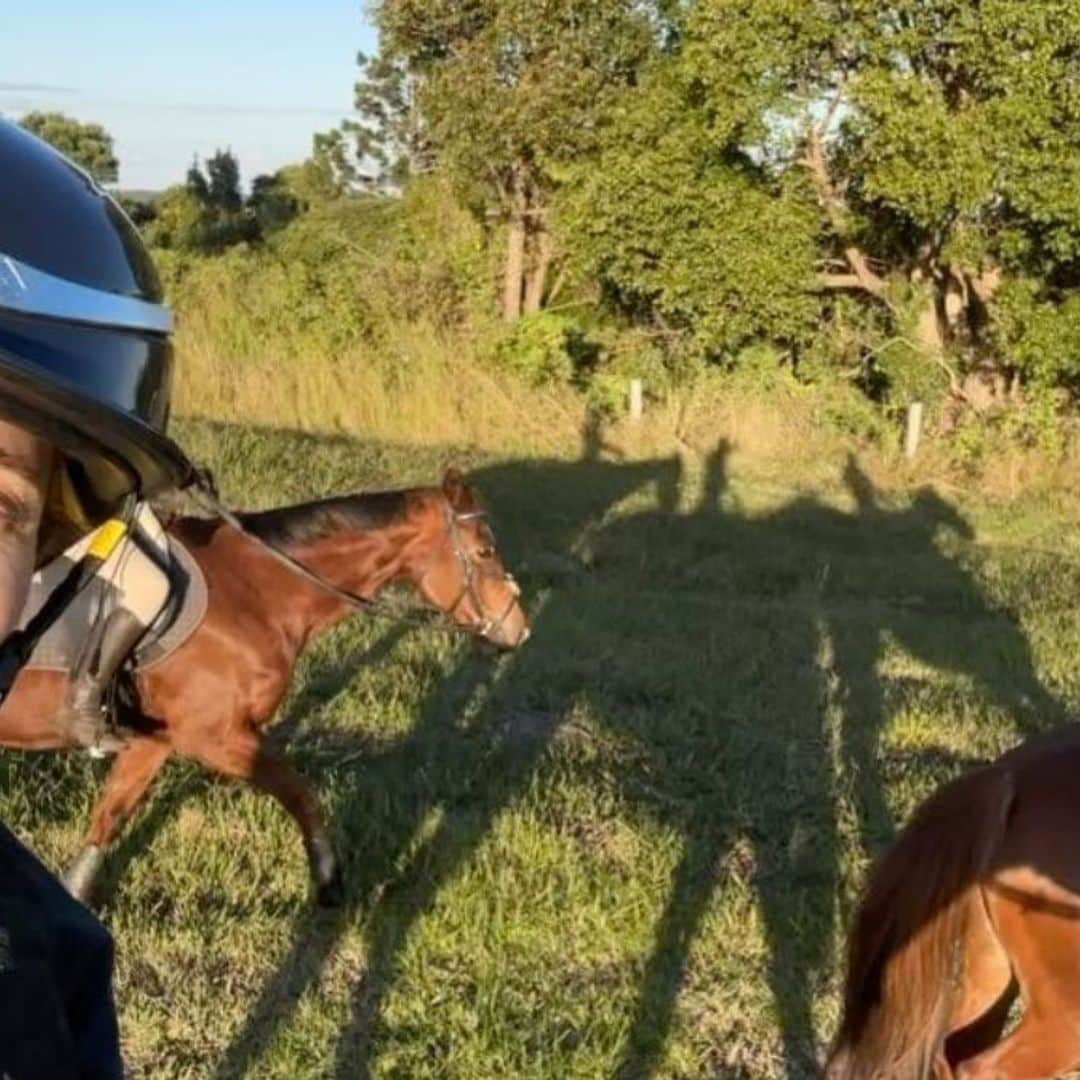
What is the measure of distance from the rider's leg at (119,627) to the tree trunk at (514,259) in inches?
591

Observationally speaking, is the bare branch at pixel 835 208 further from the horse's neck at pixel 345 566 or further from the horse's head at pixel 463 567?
the horse's neck at pixel 345 566

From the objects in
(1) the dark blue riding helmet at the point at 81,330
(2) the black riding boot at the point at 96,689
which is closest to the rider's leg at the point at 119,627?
(2) the black riding boot at the point at 96,689

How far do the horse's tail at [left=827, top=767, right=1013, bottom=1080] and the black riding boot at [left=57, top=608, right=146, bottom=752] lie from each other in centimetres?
219

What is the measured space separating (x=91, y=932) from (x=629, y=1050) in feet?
9.89

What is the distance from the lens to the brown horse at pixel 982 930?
3328 mm

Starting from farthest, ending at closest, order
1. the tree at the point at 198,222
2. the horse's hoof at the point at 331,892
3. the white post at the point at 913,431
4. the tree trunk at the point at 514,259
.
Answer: the tree at the point at 198,222 → the tree trunk at the point at 514,259 → the white post at the point at 913,431 → the horse's hoof at the point at 331,892

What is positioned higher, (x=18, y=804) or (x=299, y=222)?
(x=299, y=222)

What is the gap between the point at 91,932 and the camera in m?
1.27

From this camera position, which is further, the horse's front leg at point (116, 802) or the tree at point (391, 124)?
the tree at point (391, 124)

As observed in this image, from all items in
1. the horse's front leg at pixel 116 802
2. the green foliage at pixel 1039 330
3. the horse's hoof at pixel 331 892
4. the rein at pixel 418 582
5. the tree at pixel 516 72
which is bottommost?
the horse's hoof at pixel 331 892


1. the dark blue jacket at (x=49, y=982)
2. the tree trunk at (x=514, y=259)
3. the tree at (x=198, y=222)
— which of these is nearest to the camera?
the dark blue jacket at (x=49, y=982)

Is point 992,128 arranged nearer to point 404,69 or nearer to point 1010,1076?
point 404,69

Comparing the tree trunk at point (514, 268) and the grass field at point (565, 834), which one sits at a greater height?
the tree trunk at point (514, 268)

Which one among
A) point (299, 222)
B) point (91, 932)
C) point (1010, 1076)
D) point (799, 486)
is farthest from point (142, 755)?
point (299, 222)
